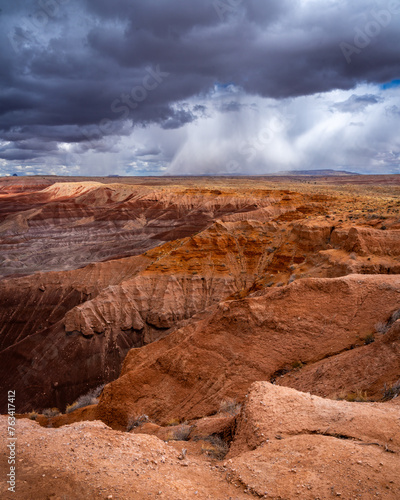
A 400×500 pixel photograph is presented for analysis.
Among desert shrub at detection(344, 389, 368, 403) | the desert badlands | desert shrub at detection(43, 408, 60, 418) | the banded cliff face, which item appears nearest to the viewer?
the desert badlands

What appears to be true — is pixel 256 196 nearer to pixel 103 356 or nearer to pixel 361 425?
pixel 103 356

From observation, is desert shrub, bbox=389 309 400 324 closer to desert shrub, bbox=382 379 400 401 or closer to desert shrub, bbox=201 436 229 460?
desert shrub, bbox=382 379 400 401

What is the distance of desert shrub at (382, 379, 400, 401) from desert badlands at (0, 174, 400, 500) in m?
0.05

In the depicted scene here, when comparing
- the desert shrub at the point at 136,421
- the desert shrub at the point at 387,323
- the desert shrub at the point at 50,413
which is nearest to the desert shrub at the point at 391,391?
the desert shrub at the point at 387,323

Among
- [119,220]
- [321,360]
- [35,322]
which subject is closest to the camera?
[321,360]

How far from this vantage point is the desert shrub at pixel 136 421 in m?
10.2

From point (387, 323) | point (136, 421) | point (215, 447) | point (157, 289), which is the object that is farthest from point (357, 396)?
point (157, 289)

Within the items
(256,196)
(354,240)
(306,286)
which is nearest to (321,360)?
(306,286)

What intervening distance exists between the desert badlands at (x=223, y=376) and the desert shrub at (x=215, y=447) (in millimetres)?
42

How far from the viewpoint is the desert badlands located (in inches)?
201

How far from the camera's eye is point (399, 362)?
25.1 feet

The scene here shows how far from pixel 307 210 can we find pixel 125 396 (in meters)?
30.1

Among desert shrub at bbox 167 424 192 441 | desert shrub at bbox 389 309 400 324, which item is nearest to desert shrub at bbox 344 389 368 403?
desert shrub at bbox 389 309 400 324

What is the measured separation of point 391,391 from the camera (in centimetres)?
687
